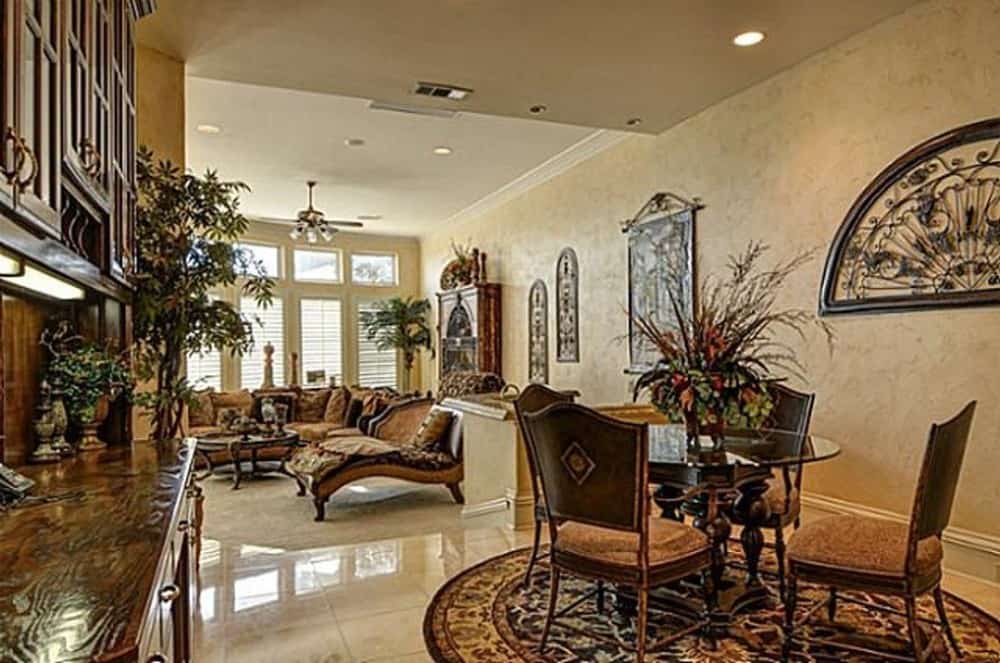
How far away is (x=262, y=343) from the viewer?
1059 centimetres

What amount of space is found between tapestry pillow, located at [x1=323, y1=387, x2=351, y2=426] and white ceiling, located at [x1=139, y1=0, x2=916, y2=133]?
17.9 ft

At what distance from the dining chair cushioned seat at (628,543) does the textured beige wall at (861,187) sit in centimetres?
177

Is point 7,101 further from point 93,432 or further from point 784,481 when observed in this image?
point 784,481

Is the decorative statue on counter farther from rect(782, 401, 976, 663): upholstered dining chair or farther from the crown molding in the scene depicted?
the crown molding

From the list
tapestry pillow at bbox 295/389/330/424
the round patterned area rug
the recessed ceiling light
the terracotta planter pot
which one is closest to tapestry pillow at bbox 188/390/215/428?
tapestry pillow at bbox 295/389/330/424

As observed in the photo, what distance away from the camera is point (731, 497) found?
10.9ft

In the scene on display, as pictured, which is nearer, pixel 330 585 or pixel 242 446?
pixel 330 585

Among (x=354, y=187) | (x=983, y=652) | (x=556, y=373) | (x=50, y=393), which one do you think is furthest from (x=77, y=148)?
(x=354, y=187)

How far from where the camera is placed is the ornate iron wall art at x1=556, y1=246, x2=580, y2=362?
7.11 meters

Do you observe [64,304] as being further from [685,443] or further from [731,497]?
[731,497]

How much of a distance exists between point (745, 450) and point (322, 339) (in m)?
9.20

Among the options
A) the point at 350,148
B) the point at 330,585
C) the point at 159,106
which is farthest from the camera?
the point at 350,148

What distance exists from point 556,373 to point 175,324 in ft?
15.0

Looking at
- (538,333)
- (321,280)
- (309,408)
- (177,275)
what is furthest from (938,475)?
(321,280)
